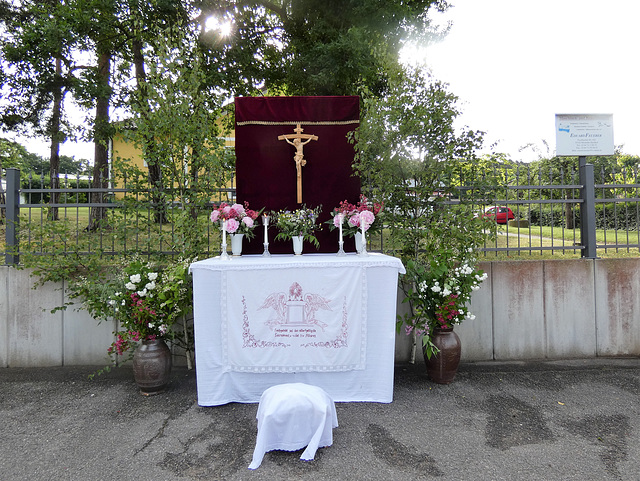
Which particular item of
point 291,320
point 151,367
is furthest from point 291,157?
point 151,367

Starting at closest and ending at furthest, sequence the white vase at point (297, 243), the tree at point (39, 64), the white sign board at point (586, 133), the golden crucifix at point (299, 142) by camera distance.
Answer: the white vase at point (297, 243), the golden crucifix at point (299, 142), the white sign board at point (586, 133), the tree at point (39, 64)

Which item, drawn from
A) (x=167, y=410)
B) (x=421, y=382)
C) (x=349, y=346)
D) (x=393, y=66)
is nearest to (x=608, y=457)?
(x=421, y=382)

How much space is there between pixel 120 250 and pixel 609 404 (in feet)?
15.3

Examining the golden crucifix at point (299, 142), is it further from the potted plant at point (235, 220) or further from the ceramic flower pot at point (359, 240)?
the ceramic flower pot at point (359, 240)

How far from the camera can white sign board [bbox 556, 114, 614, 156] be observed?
4.37 m

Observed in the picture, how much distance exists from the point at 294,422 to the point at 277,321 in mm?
912

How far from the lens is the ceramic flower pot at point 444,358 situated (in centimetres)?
337

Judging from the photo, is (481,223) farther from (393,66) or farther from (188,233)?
(188,233)

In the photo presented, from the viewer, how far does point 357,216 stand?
3.48 metres

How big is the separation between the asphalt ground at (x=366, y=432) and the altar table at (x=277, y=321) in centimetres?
30

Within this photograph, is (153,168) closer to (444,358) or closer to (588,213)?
(444,358)

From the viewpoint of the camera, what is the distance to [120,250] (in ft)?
13.1

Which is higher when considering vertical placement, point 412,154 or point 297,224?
point 412,154

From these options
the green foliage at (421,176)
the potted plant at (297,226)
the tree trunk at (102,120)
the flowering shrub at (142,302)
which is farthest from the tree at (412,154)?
the tree trunk at (102,120)
